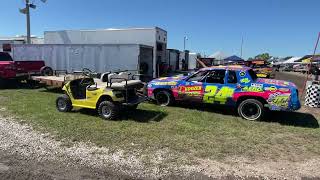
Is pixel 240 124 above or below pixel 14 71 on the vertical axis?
below

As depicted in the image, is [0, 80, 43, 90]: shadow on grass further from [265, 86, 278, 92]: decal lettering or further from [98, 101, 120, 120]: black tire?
[265, 86, 278, 92]: decal lettering

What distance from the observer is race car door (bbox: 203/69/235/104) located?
8828 millimetres

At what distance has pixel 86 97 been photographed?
8.44m

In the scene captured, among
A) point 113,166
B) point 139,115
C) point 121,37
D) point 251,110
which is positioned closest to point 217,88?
point 251,110

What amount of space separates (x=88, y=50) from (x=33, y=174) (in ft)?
37.8

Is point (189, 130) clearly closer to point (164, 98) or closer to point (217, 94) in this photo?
point (217, 94)

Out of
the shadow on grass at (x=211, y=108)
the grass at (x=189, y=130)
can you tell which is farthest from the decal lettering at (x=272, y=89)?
the shadow on grass at (x=211, y=108)

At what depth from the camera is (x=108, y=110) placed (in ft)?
26.3

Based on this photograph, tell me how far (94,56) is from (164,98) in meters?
6.68

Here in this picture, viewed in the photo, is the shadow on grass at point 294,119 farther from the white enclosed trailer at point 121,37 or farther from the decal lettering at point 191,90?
the white enclosed trailer at point 121,37

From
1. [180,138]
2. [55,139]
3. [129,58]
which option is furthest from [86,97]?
[129,58]

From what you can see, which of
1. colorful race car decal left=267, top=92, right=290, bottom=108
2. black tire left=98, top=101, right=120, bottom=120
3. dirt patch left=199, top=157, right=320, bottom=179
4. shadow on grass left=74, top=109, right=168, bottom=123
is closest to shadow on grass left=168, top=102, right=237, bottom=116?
colorful race car decal left=267, top=92, right=290, bottom=108

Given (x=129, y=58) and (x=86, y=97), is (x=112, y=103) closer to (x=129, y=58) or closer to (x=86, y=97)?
(x=86, y=97)

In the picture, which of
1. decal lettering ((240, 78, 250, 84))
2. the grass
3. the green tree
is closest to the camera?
the grass
